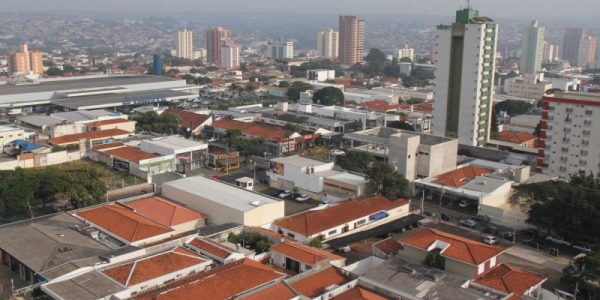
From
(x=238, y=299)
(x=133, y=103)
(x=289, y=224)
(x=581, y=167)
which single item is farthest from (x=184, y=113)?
(x=238, y=299)

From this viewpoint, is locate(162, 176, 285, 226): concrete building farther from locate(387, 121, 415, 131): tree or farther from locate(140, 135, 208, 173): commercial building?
locate(387, 121, 415, 131): tree

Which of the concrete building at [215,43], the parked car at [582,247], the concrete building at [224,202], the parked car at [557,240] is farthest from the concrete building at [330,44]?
the parked car at [582,247]

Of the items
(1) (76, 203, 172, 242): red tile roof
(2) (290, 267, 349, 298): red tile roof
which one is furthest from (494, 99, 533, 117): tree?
(2) (290, 267, 349, 298): red tile roof

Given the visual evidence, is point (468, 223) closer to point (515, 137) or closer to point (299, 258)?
point (299, 258)

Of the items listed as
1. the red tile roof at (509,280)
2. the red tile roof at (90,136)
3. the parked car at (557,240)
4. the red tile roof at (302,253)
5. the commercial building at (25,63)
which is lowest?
the parked car at (557,240)

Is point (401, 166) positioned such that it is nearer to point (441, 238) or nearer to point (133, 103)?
point (441, 238)

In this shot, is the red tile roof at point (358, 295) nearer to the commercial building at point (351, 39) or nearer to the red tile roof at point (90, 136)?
the red tile roof at point (90, 136)

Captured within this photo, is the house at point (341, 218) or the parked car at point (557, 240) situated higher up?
the house at point (341, 218)
